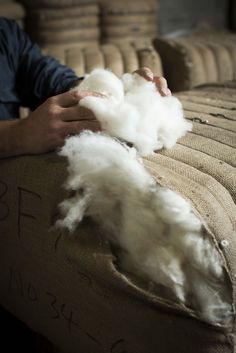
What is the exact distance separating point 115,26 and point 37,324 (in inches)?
55.5

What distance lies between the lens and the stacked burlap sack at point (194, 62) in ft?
4.91

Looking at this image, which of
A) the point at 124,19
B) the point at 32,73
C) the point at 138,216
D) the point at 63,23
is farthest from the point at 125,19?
the point at 138,216

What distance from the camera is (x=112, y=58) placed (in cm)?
149

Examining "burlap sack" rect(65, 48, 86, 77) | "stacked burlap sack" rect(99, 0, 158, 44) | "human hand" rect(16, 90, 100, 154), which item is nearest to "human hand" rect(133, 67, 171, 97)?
"human hand" rect(16, 90, 100, 154)

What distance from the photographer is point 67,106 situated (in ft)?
1.97

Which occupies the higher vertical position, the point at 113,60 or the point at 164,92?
the point at 164,92

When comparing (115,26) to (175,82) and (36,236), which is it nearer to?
(175,82)

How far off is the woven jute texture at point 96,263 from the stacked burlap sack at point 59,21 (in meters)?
1.12

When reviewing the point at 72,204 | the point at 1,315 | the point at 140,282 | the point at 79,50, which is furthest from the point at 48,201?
the point at 79,50

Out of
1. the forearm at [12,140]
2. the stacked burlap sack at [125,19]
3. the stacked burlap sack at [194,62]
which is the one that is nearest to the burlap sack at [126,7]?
the stacked burlap sack at [125,19]

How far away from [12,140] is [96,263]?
23cm

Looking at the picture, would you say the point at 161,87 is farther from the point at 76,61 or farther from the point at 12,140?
the point at 76,61

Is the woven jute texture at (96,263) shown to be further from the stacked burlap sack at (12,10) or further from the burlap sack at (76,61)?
the stacked burlap sack at (12,10)

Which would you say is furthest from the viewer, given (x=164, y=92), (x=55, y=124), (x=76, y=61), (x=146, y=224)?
(x=76, y=61)
